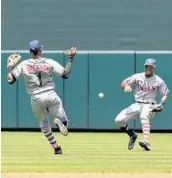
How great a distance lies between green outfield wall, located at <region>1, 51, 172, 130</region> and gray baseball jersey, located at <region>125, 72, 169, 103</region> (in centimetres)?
595

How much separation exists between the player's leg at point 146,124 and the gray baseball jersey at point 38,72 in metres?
2.31

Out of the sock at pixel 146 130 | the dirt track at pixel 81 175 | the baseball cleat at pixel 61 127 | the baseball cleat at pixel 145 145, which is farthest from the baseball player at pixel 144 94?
the dirt track at pixel 81 175

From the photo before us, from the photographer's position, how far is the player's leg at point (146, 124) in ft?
45.0

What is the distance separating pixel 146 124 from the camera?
14.0 metres

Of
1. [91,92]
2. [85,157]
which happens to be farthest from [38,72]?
[91,92]

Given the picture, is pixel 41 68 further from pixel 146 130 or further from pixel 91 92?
pixel 91 92

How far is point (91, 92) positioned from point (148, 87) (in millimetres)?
6443
